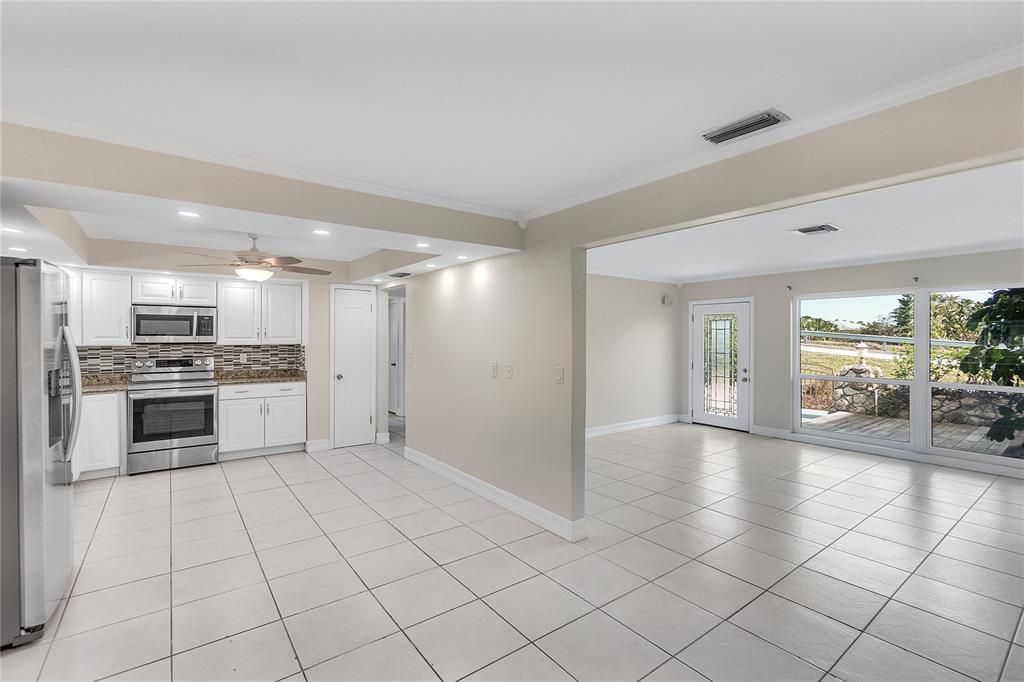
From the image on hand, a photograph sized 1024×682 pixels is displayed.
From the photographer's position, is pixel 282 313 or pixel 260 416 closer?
pixel 260 416

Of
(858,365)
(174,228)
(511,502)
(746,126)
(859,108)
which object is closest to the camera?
(859,108)

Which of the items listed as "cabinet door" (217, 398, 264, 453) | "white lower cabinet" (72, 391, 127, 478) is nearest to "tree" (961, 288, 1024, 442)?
"cabinet door" (217, 398, 264, 453)

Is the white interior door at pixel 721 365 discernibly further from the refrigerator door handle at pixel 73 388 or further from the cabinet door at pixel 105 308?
the cabinet door at pixel 105 308

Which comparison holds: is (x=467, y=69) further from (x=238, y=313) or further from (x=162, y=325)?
(x=162, y=325)

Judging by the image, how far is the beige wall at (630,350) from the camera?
6957mm

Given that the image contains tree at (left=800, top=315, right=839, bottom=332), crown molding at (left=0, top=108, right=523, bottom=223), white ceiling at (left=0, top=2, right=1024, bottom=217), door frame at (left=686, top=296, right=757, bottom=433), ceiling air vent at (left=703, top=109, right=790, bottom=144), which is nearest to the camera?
white ceiling at (left=0, top=2, right=1024, bottom=217)

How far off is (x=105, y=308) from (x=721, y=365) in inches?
326

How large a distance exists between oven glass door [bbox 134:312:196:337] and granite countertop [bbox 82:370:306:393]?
0.57 meters

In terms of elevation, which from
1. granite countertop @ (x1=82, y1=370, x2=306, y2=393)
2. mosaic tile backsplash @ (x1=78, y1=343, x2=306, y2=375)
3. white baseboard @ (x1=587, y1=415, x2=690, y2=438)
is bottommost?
white baseboard @ (x1=587, y1=415, x2=690, y2=438)

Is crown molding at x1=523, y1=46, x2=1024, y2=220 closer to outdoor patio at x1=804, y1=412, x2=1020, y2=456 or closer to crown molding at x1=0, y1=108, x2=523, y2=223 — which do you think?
crown molding at x1=0, y1=108, x2=523, y2=223

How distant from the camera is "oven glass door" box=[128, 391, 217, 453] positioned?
4.92 m

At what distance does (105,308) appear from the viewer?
4.94m

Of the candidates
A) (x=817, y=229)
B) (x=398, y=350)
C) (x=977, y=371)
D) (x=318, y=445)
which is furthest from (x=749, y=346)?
(x=318, y=445)

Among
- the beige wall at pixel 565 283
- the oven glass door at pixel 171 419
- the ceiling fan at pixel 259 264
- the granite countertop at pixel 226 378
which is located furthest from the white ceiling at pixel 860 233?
the oven glass door at pixel 171 419
